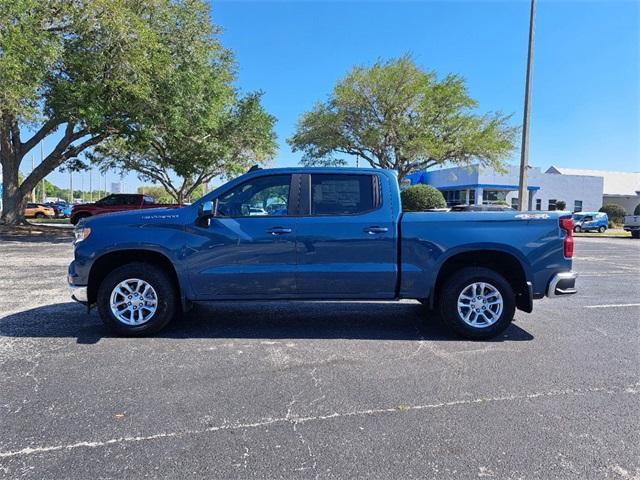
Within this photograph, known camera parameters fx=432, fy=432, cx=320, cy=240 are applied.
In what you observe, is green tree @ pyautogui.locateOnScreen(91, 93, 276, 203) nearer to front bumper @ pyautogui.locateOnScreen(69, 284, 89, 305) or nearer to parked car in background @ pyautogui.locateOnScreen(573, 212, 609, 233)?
front bumper @ pyautogui.locateOnScreen(69, 284, 89, 305)

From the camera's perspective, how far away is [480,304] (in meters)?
4.95

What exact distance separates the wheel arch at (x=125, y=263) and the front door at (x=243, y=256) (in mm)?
287

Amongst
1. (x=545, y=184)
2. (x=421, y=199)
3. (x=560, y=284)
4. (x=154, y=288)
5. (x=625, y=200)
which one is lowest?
(x=154, y=288)

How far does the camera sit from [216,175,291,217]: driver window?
4941mm

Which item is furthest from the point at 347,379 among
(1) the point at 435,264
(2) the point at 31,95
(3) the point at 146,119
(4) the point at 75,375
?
(3) the point at 146,119

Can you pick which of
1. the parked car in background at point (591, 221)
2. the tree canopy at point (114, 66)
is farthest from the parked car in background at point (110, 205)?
the parked car in background at point (591, 221)

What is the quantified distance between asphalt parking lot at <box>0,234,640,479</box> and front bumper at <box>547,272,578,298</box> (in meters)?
0.58

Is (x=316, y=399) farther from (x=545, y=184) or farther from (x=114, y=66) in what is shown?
(x=545, y=184)

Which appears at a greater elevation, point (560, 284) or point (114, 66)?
point (114, 66)

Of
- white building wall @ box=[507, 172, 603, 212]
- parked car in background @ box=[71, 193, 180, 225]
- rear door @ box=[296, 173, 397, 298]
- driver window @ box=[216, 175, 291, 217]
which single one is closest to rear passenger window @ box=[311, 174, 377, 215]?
rear door @ box=[296, 173, 397, 298]

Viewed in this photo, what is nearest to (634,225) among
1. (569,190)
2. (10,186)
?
(569,190)

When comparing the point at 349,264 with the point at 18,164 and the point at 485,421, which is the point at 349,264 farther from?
the point at 18,164

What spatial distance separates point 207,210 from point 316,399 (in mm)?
2419

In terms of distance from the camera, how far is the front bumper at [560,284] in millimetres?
4875
